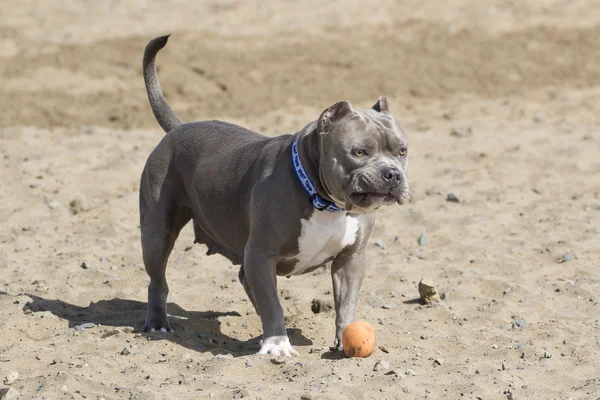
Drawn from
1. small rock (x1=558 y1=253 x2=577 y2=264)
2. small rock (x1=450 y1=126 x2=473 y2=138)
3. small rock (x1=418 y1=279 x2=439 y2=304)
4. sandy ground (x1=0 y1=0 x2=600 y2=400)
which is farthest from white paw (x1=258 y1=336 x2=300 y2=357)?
small rock (x1=450 y1=126 x2=473 y2=138)

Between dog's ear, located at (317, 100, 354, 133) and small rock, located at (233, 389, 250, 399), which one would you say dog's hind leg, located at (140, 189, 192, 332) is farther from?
small rock, located at (233, 389, 250, 399)

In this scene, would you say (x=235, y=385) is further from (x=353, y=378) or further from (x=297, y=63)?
(x=297, y=63)

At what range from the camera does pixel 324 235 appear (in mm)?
5820

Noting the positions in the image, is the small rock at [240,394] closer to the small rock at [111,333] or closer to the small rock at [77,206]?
the small rock at [111,333]

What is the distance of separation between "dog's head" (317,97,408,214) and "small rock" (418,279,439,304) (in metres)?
1.45

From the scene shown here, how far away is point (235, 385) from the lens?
5.24 m

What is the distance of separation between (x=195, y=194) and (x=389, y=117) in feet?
4.75

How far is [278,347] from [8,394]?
1.51 meters

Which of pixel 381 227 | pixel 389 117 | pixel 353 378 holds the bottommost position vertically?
pixel 381 227

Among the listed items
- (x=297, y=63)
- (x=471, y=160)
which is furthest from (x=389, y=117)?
(x=297, y=63)

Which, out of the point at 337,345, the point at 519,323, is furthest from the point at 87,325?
the point at 519,323

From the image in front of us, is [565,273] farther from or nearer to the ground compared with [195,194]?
nearer to the ground

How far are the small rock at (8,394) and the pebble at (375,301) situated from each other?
2791 mm

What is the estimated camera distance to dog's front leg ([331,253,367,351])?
19.9 feet
